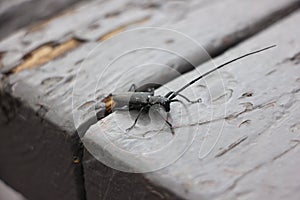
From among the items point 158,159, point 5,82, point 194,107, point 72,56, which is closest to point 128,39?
point 72,56

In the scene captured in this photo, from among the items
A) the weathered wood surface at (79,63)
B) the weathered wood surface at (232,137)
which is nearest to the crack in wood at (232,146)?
the weathered wood surface at (232,137)

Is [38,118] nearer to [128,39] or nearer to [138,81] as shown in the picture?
[138,81]

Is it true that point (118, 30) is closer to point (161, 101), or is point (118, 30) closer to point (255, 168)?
point (161, 101)

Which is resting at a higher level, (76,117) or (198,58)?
(198,58)

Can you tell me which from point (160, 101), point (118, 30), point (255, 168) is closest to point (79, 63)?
point (118, 30)

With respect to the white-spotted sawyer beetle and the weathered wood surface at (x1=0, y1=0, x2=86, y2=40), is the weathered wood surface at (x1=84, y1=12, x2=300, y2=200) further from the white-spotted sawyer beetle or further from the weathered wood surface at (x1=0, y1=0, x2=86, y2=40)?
the weathered wood surface at (x1=0, y1=0, x2=86, y2=40)

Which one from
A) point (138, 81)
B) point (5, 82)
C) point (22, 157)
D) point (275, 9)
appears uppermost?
point (275, 9)

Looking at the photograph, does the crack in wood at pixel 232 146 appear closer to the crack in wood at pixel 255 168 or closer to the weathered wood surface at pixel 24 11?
the crack in wood at pixel 255 168
